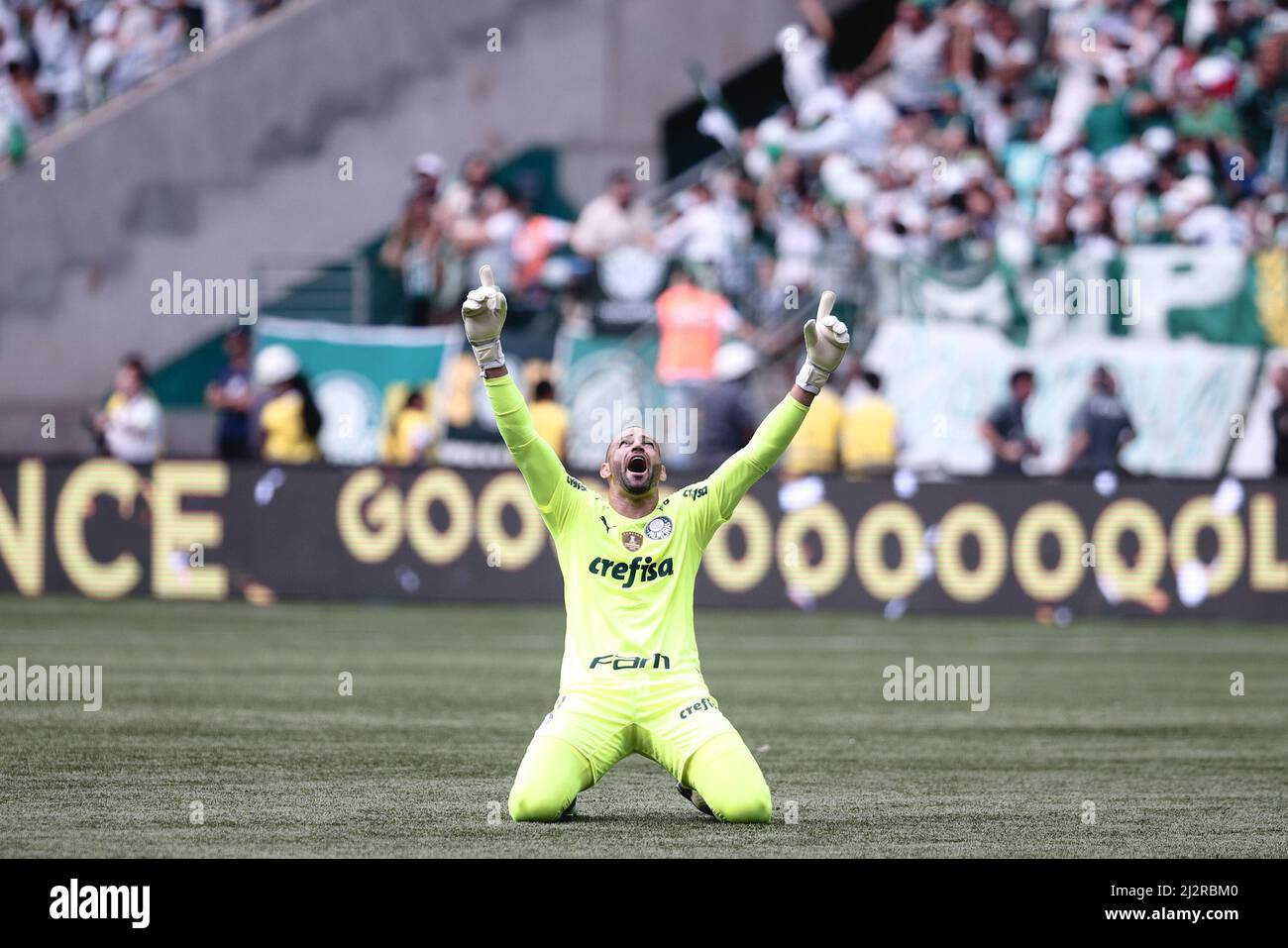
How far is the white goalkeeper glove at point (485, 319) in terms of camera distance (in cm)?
916

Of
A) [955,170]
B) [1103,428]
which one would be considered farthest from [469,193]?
[1103,428]

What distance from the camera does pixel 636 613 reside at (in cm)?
981

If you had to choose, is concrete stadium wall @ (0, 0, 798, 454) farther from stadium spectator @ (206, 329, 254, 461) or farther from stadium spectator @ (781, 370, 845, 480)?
stadium spectator @ (781, 370, 845, 480)

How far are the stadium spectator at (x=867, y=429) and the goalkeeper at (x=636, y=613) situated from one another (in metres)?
12.9

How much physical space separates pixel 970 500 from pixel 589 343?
4.32 meters

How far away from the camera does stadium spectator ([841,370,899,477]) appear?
22828mm

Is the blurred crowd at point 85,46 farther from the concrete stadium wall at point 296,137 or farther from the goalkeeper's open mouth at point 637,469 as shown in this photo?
the goalkeeper's open mouth at point 637,469

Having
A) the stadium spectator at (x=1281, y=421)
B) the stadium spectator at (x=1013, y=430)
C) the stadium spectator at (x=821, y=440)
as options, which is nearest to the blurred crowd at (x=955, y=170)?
the stadium spectator at (x=821, y=440)

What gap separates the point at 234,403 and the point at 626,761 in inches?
489

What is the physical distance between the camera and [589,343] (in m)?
23.6

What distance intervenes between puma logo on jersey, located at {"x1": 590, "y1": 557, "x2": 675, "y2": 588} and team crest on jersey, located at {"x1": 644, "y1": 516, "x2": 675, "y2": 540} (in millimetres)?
104

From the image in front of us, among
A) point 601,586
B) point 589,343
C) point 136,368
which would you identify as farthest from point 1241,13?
point 601,586

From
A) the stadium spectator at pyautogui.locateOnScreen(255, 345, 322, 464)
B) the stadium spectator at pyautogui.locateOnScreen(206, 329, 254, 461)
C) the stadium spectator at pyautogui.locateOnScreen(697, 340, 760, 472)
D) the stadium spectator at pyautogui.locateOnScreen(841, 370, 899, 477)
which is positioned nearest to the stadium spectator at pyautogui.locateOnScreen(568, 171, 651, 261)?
the stadium spectator at pyautogui.locateOnScreen(697, 340, 760, 472)

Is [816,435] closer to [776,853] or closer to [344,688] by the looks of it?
[344,688]
